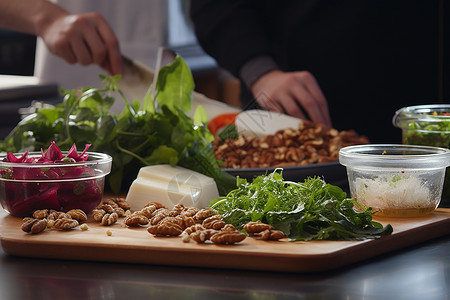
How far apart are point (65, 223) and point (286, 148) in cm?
62

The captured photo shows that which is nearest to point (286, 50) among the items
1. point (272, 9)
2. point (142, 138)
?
point (272, 9)

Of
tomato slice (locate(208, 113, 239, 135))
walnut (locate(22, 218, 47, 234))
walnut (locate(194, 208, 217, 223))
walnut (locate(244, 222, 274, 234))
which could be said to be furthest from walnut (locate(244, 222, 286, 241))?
tomato slice (locate(208, 113, 239, 135))

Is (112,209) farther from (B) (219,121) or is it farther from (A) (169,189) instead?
(B) (219,121)

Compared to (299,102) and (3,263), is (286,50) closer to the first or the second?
(299,102)

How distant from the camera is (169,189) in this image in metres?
1.36

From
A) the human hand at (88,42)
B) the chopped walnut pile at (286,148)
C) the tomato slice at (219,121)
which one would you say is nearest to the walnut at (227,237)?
the chopped walnut pile at (286,148)

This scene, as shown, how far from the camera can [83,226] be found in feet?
3.80

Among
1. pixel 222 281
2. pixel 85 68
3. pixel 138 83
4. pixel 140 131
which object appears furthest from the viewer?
pixel 85 68

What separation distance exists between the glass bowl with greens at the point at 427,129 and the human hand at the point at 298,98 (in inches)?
21.2

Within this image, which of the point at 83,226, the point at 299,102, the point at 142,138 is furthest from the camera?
the point at 299,102

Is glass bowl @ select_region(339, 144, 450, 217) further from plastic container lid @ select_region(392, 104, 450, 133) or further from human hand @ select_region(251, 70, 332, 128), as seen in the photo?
human hand @ select_region(251, 70, 332, 128)

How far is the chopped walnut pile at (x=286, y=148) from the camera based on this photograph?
1.54 meters

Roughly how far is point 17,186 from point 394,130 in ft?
4.76

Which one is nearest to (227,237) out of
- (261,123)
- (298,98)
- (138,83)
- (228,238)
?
(228,238)
